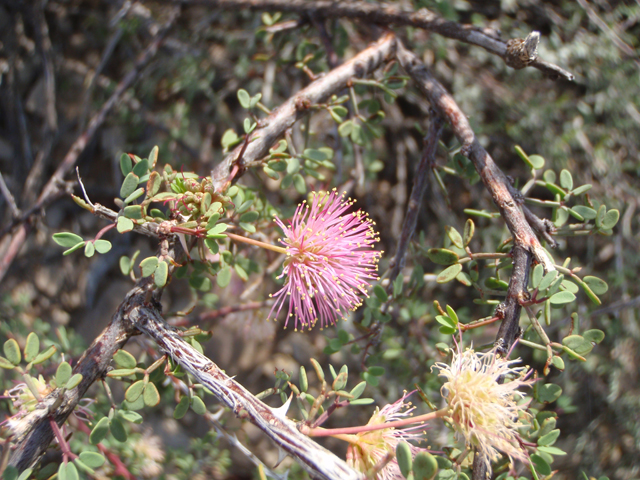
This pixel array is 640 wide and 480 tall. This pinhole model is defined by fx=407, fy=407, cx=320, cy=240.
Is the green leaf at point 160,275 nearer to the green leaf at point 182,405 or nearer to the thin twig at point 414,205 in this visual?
the green leaf at point 182,405

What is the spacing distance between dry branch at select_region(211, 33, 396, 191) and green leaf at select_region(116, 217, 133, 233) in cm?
28

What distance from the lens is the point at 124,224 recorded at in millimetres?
871

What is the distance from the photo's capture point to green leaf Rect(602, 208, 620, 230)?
1.04 m

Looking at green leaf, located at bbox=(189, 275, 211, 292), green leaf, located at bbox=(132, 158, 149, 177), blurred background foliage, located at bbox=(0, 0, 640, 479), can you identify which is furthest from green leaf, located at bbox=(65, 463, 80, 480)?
blurred background foliage, located at bbox=(0, 0, 640, 479)

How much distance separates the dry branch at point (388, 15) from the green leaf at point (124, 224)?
1131 millimetres

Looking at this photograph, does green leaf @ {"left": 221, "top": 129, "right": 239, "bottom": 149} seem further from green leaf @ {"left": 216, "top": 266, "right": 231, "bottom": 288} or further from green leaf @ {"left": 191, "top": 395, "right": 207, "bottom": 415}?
green leaf @ {"left": 191, "top": 395, "right": 207, "bottom": 415}

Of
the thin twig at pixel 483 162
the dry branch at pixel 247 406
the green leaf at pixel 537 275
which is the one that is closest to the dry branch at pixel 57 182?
the dry branch at pixel 247 406

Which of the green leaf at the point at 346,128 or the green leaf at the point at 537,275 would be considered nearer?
the green leaf at the point at 537,275

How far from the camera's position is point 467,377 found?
2.98 ft

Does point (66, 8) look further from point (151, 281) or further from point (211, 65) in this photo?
point (151, 281)

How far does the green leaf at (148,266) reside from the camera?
89 centimetres

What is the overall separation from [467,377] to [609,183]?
5.52 ft

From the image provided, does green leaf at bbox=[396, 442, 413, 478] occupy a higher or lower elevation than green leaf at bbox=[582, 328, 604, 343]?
higher

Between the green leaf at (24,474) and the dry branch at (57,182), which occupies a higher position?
the dry branch at (57,182)
